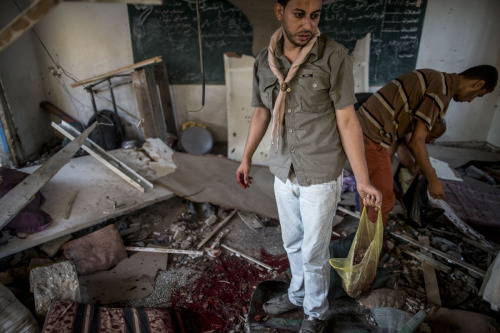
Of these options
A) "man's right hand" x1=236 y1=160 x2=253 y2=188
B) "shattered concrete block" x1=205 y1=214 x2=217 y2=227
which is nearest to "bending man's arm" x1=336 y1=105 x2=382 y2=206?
"man's right hand" x1=236 y1=160 x2=253 y2=188

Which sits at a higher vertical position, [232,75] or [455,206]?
[232,75]

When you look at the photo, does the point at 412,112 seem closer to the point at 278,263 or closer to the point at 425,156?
the point at 425,156

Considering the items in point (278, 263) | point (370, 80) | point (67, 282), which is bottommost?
point (278, 263)

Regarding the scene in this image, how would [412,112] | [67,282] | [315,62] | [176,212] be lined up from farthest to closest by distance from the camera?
[176,212]
[412,112]
[67,282]
[315,62]

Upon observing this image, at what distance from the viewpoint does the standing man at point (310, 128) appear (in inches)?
63.7

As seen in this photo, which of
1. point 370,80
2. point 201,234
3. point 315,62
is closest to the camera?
point 315,62

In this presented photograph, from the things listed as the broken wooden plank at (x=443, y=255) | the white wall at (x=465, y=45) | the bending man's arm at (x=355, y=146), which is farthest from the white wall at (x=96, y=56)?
the bending man's arm at (x=355, y=146)

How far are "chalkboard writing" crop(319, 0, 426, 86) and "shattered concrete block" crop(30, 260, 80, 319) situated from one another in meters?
5.12

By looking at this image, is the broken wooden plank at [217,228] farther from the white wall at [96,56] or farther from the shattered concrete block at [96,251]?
the white wall at [96,56]

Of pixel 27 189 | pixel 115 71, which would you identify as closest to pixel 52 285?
pixel 27 189

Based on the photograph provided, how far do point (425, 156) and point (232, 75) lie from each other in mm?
3637

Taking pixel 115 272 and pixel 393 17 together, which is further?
pixel 393 17

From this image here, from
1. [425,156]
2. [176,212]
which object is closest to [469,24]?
[425,156]

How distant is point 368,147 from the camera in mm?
2559
